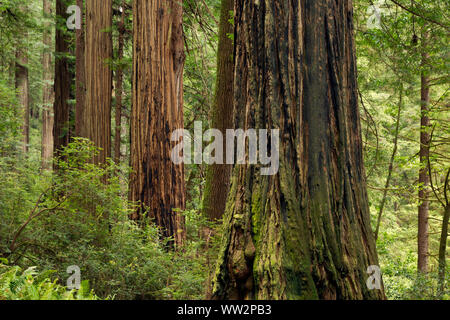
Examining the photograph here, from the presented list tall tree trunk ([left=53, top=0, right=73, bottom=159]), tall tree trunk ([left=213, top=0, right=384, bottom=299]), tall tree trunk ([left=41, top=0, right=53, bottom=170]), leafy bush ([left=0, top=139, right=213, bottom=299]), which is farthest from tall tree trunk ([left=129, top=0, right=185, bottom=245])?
tall tree trunk ([left=41, top=0, right=53, bottom=170])

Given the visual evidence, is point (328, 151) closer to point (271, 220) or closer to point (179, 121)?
point (271, 220)

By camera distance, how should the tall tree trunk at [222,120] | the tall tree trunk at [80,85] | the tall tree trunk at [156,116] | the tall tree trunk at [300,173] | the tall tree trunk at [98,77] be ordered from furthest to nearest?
1. the tall tree trunk at [80,85]
2. the tall tree trunk at [98,77]
3. the tall tree trunk at [222,120]
4. the tall tree trunk at [156,116]
5. the tall tree trunk at [300,173]

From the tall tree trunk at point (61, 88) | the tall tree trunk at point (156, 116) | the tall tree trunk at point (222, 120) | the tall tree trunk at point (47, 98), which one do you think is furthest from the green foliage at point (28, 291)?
the tall tree trunk at point (47, 98)

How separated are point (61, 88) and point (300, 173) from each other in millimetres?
10057

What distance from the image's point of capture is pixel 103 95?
8203 mm

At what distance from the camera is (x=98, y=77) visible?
8258 mm

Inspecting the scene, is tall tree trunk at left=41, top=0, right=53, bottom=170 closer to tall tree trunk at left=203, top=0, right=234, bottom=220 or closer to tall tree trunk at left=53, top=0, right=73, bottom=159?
tall tree trunk at left=53, top=0, right=73, bottom=159

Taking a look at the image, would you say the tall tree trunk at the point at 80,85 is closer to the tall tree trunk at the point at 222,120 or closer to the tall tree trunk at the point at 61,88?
the tall tree trunk at the point at 61,88

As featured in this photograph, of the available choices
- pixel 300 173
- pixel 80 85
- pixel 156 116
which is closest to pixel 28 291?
pixel 300 173

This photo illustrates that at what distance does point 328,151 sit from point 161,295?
8.09 feet

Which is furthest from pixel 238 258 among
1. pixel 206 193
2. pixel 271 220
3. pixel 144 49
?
pixel 144 49

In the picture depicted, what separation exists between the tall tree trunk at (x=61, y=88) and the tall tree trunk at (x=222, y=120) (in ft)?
18.8

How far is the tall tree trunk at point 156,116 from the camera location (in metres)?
6.18

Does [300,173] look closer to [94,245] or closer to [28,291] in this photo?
[28,291]
